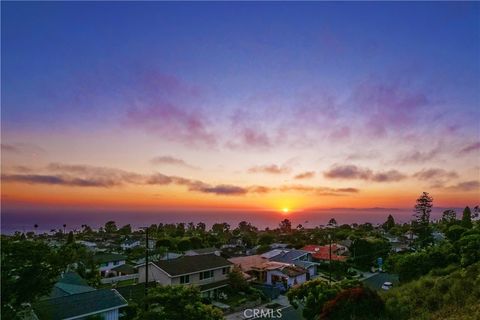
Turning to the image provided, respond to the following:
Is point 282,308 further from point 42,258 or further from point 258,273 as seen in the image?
point 42,258

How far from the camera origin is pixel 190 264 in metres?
33.8

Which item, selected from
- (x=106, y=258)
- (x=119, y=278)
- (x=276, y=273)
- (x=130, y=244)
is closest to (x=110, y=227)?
(x=130, y=244)

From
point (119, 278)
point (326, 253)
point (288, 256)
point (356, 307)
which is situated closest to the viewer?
point (356, 307)

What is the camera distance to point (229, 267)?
3688 cm

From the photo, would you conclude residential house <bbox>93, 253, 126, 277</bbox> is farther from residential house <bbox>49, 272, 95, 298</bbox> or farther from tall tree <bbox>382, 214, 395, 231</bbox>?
tall tree <bbox>382, 214, 395, 231</bbox>

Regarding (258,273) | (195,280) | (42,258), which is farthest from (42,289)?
(258,273)

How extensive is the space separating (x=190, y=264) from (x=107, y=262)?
2089cm

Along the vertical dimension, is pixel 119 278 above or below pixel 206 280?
below

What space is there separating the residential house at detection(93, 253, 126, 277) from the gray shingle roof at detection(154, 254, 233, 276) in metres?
16.6

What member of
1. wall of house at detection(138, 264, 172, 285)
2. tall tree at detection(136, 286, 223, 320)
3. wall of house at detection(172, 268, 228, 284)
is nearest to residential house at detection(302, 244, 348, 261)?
wall of house at detection(172, 268, 228, 284)

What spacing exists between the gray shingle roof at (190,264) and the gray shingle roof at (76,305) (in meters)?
9.63

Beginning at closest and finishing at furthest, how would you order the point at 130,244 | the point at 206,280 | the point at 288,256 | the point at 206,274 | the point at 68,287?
the point at 68,287, the point at 206,280, the point at 206,274, the point at 288,256, the point at 130,244

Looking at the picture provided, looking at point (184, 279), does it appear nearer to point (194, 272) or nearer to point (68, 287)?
point (194, 272)

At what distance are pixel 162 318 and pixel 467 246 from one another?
20.5m
